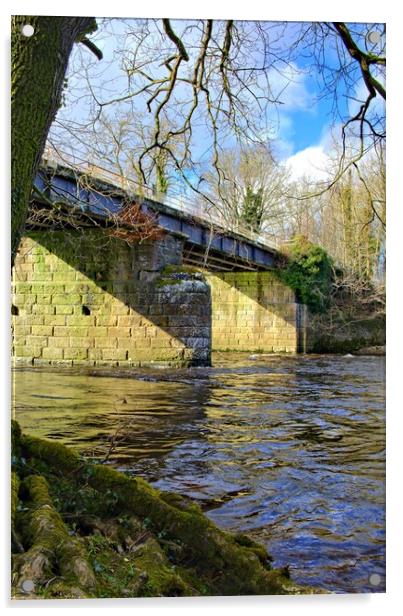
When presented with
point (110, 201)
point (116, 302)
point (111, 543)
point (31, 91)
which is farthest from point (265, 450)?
point (116, 302)

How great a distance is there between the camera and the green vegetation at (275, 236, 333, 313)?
6438 millimetres

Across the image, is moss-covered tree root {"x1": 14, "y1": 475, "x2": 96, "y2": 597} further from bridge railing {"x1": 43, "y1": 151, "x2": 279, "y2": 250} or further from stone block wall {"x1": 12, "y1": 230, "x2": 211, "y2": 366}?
stone block wall {"x1": 12, "y1": 230, "x2": 211, "y2": 366}

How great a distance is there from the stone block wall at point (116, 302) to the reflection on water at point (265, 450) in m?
1.73

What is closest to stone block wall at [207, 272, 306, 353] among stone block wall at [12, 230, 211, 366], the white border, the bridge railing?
stone block wall at [12, 230, 211, 366]

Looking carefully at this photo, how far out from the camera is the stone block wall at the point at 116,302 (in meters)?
9.06

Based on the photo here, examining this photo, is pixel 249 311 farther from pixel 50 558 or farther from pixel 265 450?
pixel 50 558

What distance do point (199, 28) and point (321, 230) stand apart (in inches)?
81.0

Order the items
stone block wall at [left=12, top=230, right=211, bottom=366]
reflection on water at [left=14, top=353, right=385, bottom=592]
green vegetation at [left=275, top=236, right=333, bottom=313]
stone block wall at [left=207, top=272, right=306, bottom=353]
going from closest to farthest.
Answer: reflection on water at [left=14, top=353, right=385, bottom=592]
green vegetation at [left=275, top=236, right=333, bottom=313]
stone block wall at [left=12, top=230, right=211, bottom=366]
stone block wall at [left=207, top=272, right=306, bottom=353]

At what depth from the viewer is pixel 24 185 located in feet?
11.4

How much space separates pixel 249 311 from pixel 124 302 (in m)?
4.47

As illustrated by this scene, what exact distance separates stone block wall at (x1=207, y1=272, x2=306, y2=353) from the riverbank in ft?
32.0

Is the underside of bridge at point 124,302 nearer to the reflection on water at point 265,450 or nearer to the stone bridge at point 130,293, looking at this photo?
the stone bridge at point 130,293
